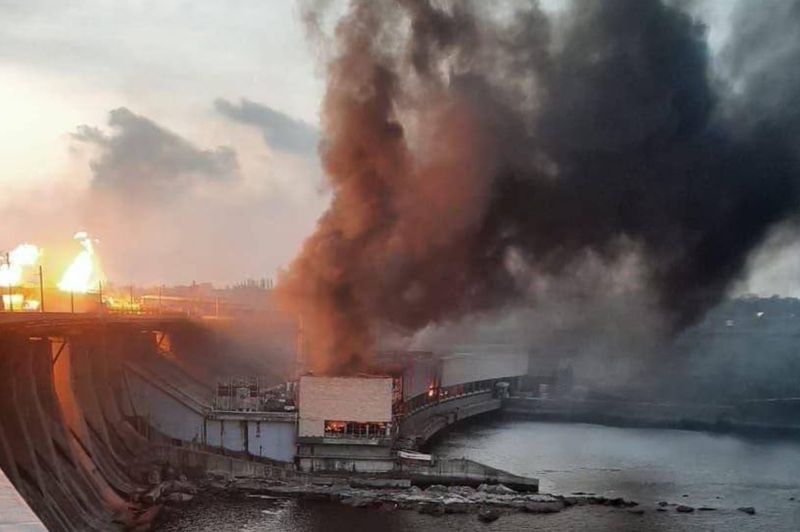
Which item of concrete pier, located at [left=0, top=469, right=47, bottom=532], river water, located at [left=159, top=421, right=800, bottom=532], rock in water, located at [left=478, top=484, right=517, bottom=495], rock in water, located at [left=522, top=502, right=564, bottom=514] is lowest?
river water, located at [left=159, top=421, right=800, bottom=532]

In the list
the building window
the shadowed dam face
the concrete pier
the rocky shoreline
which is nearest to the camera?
the concrete pier

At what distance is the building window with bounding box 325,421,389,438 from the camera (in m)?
38.2

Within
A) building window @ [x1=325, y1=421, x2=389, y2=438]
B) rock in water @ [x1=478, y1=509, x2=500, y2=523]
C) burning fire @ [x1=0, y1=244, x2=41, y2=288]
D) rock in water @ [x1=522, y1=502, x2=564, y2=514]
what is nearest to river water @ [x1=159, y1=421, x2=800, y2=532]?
rock in water @ [x1=478, y1=509, x2=500, y2=523]

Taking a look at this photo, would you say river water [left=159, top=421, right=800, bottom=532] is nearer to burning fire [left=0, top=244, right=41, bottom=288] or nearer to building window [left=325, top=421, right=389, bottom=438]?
building window [left=325, top=421, right=389, bottom=438]

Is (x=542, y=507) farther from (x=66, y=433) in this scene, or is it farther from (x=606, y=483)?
(x=66, y=433)

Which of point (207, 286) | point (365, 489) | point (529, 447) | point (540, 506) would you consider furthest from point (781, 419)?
point (207, 286)

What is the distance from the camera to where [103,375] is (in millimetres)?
39406

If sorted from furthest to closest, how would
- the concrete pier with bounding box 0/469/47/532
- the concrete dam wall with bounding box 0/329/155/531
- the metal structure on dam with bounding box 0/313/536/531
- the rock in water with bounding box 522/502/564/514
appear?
the rock in water with bounding box 522/502/564/514
the metal structure on dam with bounding box 0/313/536/531
the concrete dam wall with bounding box 0/329/155/531
the concrete pier with bounding box 0/469/47/532

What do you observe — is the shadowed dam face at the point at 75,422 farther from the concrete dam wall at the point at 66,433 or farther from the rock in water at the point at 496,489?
the rock in water at the point at 496,489

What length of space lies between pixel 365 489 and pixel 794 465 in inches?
1105

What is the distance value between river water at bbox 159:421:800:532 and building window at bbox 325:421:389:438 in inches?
227

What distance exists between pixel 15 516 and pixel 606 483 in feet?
124

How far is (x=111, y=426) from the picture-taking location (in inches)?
1439

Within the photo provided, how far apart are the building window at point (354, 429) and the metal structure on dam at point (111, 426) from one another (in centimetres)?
69
